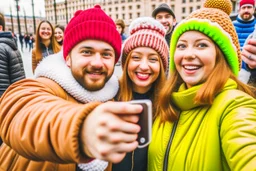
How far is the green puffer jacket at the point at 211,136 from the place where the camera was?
1.25 m

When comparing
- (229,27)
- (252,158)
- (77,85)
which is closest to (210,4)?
(229,27)

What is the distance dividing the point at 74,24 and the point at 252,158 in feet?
5.18

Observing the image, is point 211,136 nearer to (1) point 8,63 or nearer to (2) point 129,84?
(2) point 129,84

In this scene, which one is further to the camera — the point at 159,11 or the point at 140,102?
the point at 159,11

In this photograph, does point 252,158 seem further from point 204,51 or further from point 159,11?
point 159,11

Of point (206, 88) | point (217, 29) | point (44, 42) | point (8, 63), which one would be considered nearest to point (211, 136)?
point (206, 88)

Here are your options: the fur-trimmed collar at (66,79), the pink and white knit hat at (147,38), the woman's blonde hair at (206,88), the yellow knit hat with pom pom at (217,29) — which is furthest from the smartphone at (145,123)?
the pink and white knit hat at (147,38)

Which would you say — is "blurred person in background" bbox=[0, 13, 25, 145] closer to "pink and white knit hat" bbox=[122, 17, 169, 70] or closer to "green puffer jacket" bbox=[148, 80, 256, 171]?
"pink and white knit hat" bbox=[122, 17, 169, 70]

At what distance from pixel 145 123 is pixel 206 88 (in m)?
0.95

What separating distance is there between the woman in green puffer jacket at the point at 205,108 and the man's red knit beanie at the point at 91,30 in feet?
1.72

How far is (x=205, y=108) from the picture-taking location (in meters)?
1.60

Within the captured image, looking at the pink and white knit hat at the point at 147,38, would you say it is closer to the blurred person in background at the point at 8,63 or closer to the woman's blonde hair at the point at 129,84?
the woman's blonde hair at the point at 129,84

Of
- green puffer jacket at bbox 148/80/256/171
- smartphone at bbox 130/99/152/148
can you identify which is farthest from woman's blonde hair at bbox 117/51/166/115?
smartphone at bbox 130/99/152/148

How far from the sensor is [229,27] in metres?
1.86
